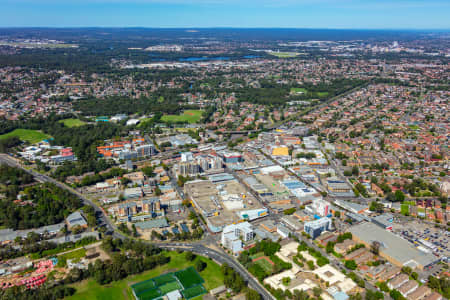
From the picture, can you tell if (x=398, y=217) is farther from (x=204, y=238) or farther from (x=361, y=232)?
(x=204, y=238)

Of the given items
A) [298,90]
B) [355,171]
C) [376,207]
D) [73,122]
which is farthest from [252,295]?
[298,90]

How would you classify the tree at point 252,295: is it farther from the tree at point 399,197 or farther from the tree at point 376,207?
the tree at point 399,197

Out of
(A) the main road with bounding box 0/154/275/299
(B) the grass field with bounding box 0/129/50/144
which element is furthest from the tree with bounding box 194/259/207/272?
(B) the grass field with bounding box 0/129/50/144

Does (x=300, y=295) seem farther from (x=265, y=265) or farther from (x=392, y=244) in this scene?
(x=392, y=244)

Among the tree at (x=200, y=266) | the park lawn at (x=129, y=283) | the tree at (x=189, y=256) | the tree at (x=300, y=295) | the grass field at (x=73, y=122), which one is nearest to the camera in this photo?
the tree at (x=300, y=295)

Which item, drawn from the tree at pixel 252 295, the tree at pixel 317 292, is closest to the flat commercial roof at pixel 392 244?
the tree at pixel 317 292

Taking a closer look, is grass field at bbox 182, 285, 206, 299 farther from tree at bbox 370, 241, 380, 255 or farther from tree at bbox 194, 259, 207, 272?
tree at bbox 370, 241, 380, 255

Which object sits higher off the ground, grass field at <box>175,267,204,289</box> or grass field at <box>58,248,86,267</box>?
grass field at <box>58,248,86,267</box>
